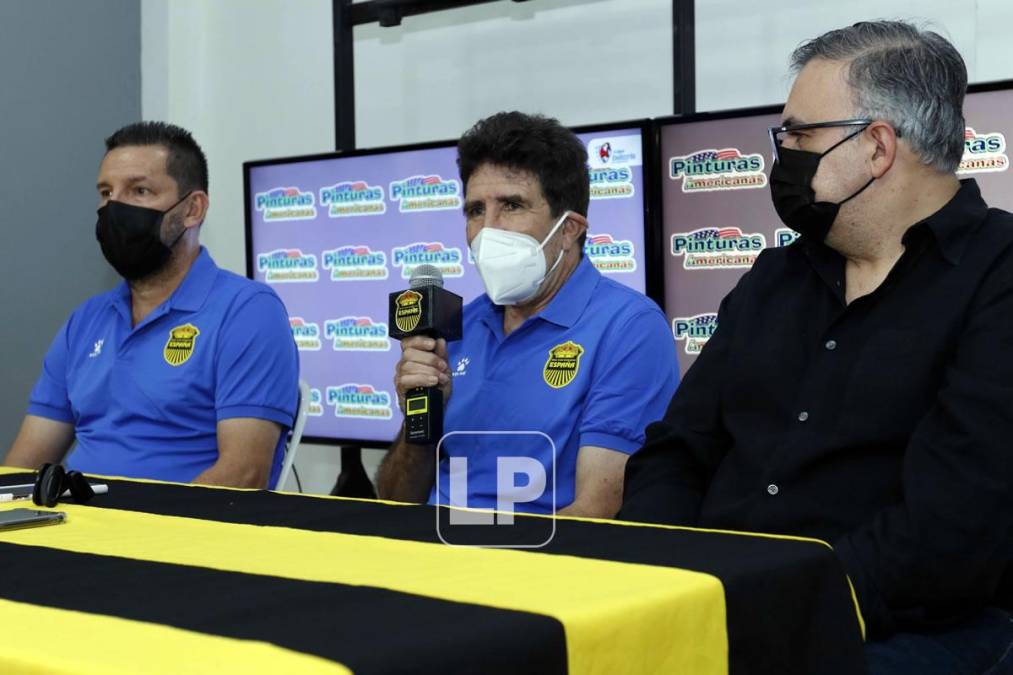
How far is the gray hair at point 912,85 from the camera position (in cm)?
183

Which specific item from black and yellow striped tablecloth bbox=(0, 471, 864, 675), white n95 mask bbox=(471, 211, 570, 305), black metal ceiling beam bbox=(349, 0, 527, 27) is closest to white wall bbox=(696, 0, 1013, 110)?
black metal ceiling beam bbox=(349, 0, 527, 27)

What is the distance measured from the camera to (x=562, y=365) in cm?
233

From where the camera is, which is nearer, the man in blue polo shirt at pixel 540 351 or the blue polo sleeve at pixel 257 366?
the man in blue polo shirt at pixel 540 351

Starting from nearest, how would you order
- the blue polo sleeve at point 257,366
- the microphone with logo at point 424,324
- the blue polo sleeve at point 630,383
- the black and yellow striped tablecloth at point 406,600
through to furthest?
the black and yellow striped tablecloth at point 406,600 → the microphone with logo at point 424,324 → the blue polo sleeve at point 630,383 → the blue polo sleeve at point 257,366

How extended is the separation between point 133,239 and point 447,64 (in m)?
1.86

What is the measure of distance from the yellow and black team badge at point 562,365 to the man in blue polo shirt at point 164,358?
0.70 metres

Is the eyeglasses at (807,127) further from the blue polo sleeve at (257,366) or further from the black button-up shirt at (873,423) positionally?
the blue polo sleeve at (257,366)

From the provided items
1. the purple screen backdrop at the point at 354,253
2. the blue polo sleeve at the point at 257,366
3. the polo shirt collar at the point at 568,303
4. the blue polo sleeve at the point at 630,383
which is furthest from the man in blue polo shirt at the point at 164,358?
the purple screen backdrop at the point at 354,253

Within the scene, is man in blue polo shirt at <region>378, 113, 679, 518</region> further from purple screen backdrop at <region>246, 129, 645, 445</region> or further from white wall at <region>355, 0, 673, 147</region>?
white wall at <region>355, 0, 673, 147</region>

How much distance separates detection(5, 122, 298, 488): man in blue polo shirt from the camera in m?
2.66

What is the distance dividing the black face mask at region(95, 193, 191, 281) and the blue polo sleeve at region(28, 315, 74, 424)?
0.70 ft

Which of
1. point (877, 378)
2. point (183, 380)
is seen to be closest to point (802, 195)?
point (877, 378)

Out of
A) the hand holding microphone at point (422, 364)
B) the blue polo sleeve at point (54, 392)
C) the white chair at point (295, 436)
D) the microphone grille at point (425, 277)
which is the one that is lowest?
the white chair at point (295, 436)

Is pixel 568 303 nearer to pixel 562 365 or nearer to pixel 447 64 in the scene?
pixel 562 365
